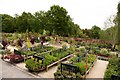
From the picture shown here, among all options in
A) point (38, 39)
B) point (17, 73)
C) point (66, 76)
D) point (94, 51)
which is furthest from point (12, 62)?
point (38, 39)

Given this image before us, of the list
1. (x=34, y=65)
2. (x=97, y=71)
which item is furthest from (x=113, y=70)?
(x=34, y=65)

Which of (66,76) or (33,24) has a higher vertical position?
(33,24)

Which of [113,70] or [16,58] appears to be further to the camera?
[16,58]

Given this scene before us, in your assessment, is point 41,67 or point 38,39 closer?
point 41,67

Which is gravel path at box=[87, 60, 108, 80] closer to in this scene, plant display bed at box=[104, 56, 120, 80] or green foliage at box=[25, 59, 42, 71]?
plant display bed at box=[104, 56, 120, 80]

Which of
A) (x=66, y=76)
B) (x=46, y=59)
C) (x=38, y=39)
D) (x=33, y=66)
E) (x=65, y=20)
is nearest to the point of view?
(x=66, y=76)

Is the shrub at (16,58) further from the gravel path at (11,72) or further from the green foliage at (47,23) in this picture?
the green foliage at (47,23)

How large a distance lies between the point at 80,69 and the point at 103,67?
11.4 ft

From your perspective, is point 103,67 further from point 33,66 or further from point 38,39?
point 38,39

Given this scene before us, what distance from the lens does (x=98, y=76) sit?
420 inches

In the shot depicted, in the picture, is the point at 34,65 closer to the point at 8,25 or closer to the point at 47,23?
the point at 47,23

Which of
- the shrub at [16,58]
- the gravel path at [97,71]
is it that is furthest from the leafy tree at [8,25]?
the gravel path at [97,71]

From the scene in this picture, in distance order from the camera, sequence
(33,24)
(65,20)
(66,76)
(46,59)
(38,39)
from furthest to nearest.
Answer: (33,24) < (65,20) < (38,39) < (46,59) < (66,76)

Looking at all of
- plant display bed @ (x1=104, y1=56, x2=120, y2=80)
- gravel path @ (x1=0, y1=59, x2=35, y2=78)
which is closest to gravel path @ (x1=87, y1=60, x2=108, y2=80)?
plant display bed @ (x1=104, y1=56, x2=120, y2=80)
